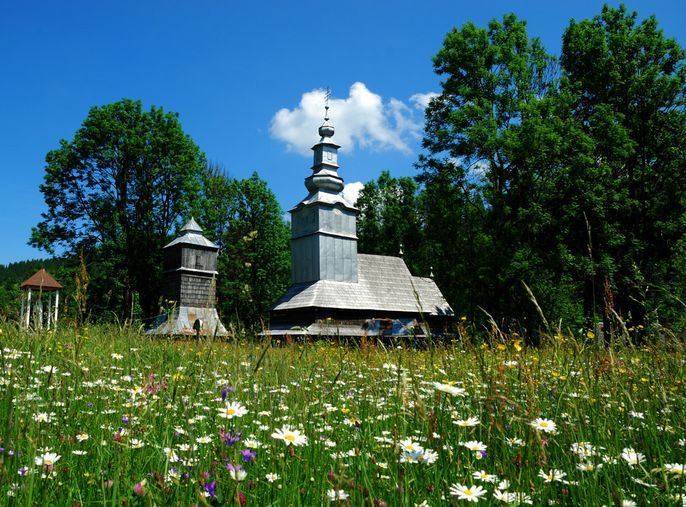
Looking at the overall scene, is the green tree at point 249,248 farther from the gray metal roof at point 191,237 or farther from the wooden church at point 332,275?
the wooden church at point 332,275

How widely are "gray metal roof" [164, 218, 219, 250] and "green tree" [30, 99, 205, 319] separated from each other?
3525 millimetres

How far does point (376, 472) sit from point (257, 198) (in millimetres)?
40674

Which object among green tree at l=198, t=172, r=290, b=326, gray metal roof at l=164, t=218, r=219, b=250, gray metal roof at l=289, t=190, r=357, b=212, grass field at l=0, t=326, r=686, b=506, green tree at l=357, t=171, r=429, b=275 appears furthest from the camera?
green tree at l=357, t=171, r=429, b=275

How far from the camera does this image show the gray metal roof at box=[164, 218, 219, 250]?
31.8m

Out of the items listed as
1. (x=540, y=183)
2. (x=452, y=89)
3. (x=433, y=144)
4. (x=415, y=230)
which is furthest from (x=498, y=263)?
(x=415, y=230)

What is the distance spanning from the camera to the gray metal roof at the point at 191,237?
104ft

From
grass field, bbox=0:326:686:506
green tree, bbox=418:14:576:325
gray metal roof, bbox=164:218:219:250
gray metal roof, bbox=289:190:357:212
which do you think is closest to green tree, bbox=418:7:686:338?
green tree, bbox=418:14:576:325

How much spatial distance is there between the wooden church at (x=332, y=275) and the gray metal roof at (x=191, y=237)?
566 cm

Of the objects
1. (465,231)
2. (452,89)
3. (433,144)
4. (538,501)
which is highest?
(452,89)

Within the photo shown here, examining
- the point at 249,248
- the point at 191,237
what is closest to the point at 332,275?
the point at 191,237

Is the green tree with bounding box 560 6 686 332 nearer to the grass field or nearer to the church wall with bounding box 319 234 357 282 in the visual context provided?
the church wall with bounding box 319 234 357 282

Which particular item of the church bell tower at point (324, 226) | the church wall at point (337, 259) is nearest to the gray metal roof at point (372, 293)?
the church wall at point (337, 259)

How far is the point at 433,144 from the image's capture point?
29047mm

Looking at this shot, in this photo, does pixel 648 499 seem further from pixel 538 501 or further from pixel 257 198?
pixel 257 198
